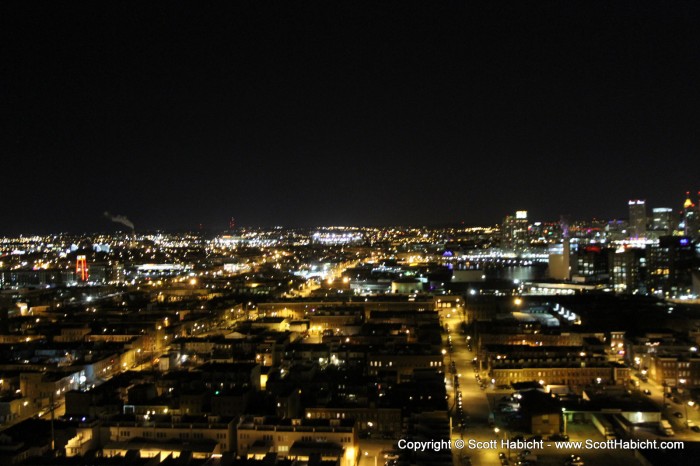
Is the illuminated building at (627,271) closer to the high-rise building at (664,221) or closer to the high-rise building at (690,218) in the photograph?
the high-rise building at (690,218)

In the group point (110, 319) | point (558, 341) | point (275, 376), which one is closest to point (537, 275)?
point (558, 341)

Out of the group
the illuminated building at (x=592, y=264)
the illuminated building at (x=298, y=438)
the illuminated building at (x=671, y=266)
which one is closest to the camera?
the illuminated building at (x=298, y=438)

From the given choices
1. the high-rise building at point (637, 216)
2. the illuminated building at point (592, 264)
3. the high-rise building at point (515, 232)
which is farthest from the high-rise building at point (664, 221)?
the illuminated building at point (592, 264)

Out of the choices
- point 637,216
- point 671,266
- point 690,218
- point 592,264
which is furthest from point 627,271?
point 637,216

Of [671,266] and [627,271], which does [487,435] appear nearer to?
[671,266]

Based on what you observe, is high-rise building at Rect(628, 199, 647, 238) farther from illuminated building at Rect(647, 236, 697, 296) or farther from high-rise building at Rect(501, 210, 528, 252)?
illuminated building at Rect(647, 236, 697, 296)
